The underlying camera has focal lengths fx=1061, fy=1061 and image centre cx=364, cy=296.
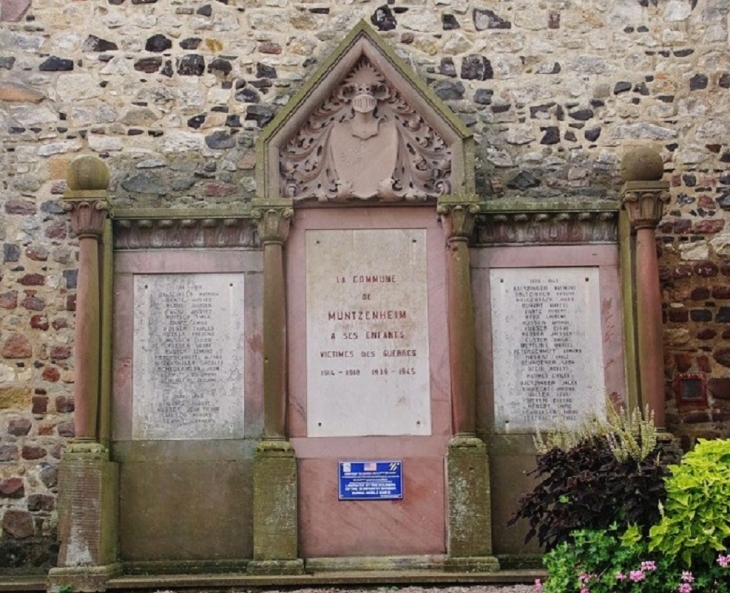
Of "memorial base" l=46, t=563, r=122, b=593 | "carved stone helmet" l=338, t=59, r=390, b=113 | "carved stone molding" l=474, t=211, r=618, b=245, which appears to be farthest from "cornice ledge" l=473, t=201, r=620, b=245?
"memorial base" l=46, t=563, r=122, b=593

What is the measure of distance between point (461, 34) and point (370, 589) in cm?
534

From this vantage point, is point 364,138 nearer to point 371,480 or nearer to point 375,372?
point 375,372

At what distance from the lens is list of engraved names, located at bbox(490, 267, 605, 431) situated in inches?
363

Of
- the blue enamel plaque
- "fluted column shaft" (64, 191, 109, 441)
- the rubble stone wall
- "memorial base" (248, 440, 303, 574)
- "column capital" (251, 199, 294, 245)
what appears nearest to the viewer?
"memorial base" (248, 440, 303, 574)

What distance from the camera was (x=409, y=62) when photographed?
10.3m

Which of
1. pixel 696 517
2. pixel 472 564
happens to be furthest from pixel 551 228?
pixel 696 517

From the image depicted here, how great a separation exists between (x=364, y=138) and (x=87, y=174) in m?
2.41

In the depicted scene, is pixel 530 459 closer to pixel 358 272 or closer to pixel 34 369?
pixel 358 272

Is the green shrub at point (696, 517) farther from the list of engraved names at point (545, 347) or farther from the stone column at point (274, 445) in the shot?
the stone column at point (274, 445)

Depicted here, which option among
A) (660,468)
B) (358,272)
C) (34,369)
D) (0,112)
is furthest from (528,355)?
(0,112)

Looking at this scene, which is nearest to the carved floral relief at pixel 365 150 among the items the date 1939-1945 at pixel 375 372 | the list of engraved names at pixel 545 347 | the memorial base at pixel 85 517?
the list of engraved names at pixel 545 347

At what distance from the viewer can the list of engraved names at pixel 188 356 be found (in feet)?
30.0

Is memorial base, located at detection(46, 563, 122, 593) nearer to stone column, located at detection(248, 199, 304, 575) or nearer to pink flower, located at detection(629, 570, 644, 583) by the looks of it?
stone column, located at detection(248, 199, 304, 575)

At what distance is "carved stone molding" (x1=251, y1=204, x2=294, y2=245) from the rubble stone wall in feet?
3.23
